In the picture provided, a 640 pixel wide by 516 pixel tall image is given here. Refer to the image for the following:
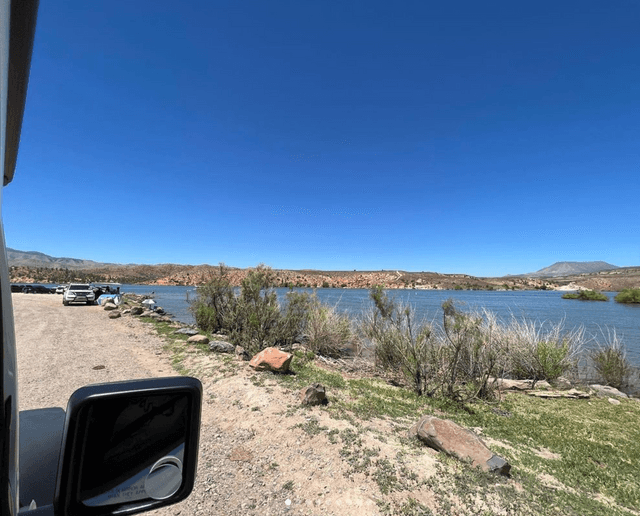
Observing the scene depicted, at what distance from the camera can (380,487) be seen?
145 inches

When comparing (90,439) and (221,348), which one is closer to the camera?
(90,439)

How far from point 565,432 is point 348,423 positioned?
4215 millimetres

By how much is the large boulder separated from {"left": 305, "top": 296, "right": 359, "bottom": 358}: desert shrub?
779 centimetres

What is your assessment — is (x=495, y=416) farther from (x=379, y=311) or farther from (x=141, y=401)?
(x=141, y=401)

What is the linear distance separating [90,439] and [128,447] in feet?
0.41

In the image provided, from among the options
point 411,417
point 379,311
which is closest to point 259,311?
point 379,311

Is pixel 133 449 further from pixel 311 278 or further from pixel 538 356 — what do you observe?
pixel 311 278

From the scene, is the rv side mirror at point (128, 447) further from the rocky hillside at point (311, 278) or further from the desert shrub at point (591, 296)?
the desert shrub at point (591, 296)

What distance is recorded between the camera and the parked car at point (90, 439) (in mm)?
732

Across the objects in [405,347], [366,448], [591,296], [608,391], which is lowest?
[608,391]

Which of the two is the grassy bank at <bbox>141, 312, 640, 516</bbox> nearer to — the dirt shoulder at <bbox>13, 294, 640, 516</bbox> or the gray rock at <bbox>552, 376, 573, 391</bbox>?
the dirt shoulder at <bbox>13, 294, 640, 516</bbox>

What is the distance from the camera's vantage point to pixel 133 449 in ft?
3.07

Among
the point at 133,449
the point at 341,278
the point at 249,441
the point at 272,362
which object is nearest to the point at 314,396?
the point at 249,441

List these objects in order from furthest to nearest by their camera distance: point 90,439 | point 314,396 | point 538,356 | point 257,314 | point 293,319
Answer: point 293,319
point 257,314
point 538,356
point 314,396
point 90,439
